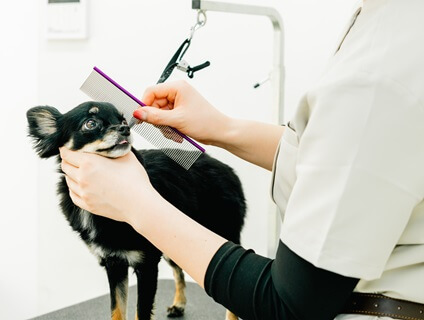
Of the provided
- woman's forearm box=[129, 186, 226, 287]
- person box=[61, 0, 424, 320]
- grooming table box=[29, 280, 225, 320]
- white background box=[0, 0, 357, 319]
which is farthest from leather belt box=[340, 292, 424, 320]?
white background box=[0, 0, 357, 319]

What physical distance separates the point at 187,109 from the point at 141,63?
2.18 ft

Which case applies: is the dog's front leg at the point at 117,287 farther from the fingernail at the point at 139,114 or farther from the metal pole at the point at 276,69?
the metal pole at the point at 276,69

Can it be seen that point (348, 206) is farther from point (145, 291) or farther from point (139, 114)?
point (145, 291)

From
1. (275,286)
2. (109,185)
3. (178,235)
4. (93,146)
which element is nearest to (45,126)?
(93,146)

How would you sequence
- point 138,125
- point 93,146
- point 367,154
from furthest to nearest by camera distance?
point 138,125 → point 93,146 → point 367,154

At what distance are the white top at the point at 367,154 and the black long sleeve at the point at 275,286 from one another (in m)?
0.02

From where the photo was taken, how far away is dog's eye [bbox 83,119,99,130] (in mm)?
810

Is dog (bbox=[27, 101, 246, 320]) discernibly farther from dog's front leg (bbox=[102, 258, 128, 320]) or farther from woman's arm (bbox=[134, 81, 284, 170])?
woman's arm (bbox=[134, 81, 284, 170])

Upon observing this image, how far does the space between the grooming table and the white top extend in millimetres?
748

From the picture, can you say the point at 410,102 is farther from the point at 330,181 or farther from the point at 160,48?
the point at 160,48

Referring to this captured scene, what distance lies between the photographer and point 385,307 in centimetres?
57

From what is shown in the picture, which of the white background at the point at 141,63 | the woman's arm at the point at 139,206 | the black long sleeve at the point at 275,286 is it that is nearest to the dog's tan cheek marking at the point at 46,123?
the woman's arm at the point at 139,206

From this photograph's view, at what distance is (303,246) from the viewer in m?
0.53

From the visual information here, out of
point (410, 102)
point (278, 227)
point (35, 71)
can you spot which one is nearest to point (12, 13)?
→ point (35, 71)
